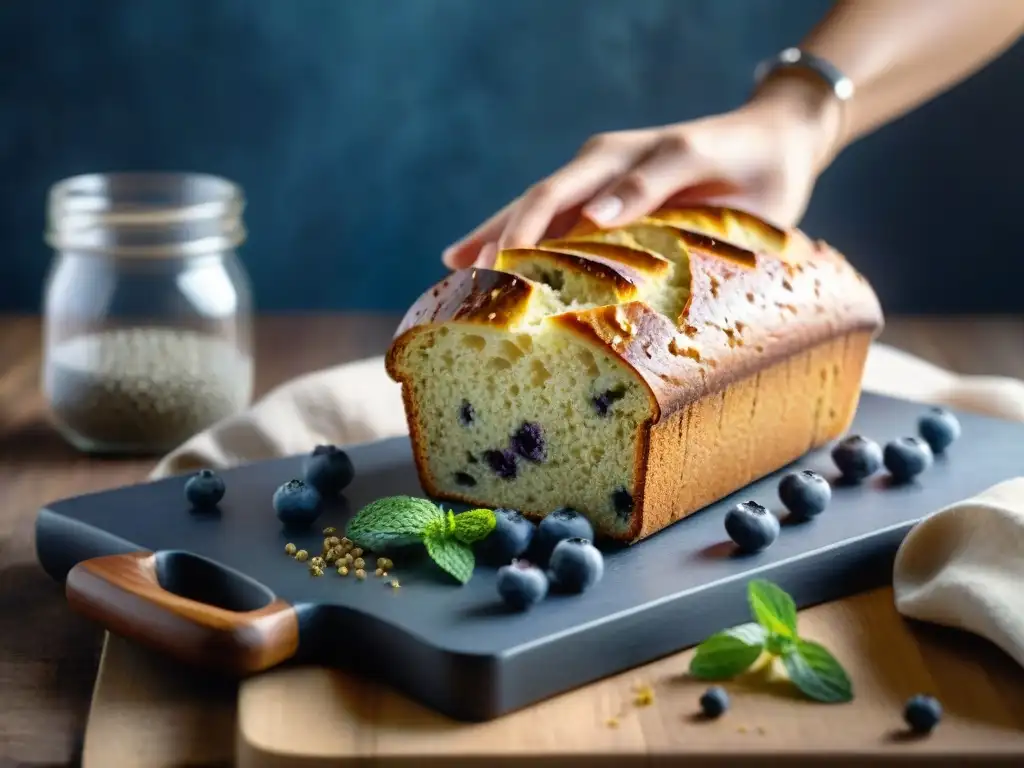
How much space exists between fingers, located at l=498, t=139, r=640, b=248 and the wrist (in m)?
0.42

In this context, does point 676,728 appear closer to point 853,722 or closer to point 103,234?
point 853,722

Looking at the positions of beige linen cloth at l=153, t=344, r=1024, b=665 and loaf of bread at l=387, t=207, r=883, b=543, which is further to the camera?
loaf of bread at l=387, t=207, r=883, b=543

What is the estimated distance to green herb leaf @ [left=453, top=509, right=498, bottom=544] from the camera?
2191 mm

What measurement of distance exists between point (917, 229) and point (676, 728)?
11.2ft

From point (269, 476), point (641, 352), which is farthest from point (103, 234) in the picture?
point (641, 352)

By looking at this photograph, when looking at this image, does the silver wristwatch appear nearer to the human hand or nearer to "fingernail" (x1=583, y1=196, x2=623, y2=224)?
the human hand

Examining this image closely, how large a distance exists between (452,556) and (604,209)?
886mm

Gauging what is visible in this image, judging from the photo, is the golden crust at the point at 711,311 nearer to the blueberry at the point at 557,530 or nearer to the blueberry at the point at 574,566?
the blueberry at the point at 557,530

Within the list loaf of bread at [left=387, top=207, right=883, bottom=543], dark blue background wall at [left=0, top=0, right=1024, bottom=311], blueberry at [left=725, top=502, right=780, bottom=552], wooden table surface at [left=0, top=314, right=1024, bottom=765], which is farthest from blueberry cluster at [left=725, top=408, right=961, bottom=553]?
dark blue background wall at [left=0, top=0, right=1024, bottom=311]

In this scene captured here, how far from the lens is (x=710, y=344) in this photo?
2.42 m

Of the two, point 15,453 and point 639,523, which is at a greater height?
point 639,523

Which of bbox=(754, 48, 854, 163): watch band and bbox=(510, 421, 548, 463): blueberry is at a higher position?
bbox=(754, 48, 854, 163): watch band

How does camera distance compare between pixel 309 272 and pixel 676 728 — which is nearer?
pixel 676 728

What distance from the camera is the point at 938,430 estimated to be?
2779 millimetres
